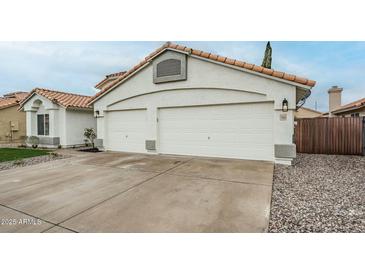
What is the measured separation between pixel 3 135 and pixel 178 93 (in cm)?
1741

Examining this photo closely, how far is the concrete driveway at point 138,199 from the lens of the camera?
2.72 meters

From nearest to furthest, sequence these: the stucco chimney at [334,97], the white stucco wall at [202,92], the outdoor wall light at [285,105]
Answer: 1. the outdoor wall light at [285,105]
2. the white stucco wall at [202,92]
3. the stucco chimney at [334,97]

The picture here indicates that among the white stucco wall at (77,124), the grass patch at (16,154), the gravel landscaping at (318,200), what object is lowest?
the gravel landscaping at (318,200)

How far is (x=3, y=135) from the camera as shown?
53.1ft

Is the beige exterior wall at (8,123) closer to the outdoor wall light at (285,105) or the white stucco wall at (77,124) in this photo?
the white stucco wall at (77,124)

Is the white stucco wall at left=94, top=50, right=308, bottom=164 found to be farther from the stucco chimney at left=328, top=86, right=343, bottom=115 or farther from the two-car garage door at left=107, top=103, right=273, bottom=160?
the stucco chimney at left=328, top=86, right=343, bottom=115

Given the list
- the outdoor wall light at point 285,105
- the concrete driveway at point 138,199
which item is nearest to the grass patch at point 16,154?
the concrete driveway at point 138,199

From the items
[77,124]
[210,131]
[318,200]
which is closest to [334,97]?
[210,131]

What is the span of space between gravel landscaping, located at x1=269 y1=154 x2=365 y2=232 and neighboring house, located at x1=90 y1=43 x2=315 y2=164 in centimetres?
146

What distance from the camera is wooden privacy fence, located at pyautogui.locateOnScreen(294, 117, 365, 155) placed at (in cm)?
855

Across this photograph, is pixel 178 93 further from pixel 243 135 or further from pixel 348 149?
pixel 348 149

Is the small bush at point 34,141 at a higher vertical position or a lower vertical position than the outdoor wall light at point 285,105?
lower
